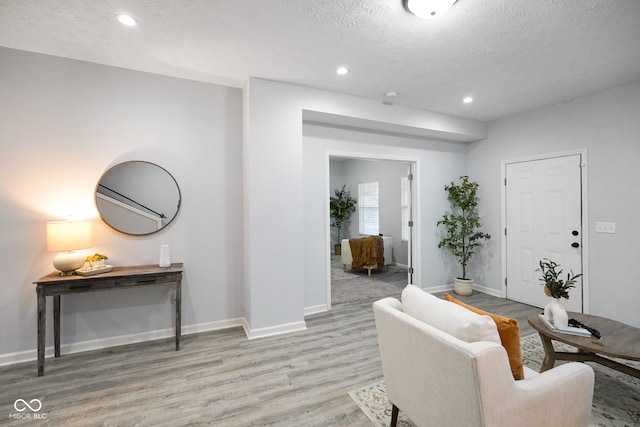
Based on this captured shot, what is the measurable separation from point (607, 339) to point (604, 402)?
44 cm

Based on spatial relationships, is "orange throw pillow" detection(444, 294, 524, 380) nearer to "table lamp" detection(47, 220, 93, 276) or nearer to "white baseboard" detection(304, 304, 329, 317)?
"white baseboard" detection(304, 304, 329, 317)

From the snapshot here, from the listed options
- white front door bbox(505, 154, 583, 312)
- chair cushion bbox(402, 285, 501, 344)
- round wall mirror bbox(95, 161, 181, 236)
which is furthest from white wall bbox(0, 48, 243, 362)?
white front door bbox(505, 154, 583, 312)

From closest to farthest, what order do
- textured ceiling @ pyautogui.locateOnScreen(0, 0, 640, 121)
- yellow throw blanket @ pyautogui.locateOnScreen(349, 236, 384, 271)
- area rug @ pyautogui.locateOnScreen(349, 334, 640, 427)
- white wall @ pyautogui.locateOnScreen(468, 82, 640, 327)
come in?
1. area rug @ pyautogui.locateOnScreen(349, 334, 640, 427)
2. textured ceiling @ pyautogui.locateOnScreen(0, 0, 640, 121)
3. white wall @ pyautogui.locateOnScreen(468, 82, 640, 327)
4. yellow throw blanket @ pyautogui.locateOnScreen(349, 236, 384, 271)

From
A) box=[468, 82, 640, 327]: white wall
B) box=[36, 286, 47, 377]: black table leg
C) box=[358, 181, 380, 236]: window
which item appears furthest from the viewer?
box=[358, 181, 380, 236]: window

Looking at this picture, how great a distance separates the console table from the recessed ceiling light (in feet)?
6.76

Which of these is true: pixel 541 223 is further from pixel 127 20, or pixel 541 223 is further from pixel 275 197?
pixel 127 20

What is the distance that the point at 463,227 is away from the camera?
4.60 metres

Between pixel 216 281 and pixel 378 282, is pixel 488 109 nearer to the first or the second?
pixel 378 282

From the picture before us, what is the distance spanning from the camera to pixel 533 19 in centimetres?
209

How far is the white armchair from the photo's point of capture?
1120mm

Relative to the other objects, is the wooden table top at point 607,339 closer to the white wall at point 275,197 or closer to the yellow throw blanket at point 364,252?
the white wall at point 275,197

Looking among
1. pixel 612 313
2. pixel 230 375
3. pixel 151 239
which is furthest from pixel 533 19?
pixel 151 239

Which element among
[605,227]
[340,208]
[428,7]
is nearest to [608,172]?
[605,227]

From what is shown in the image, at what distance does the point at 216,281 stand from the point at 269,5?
2703 millimetres
